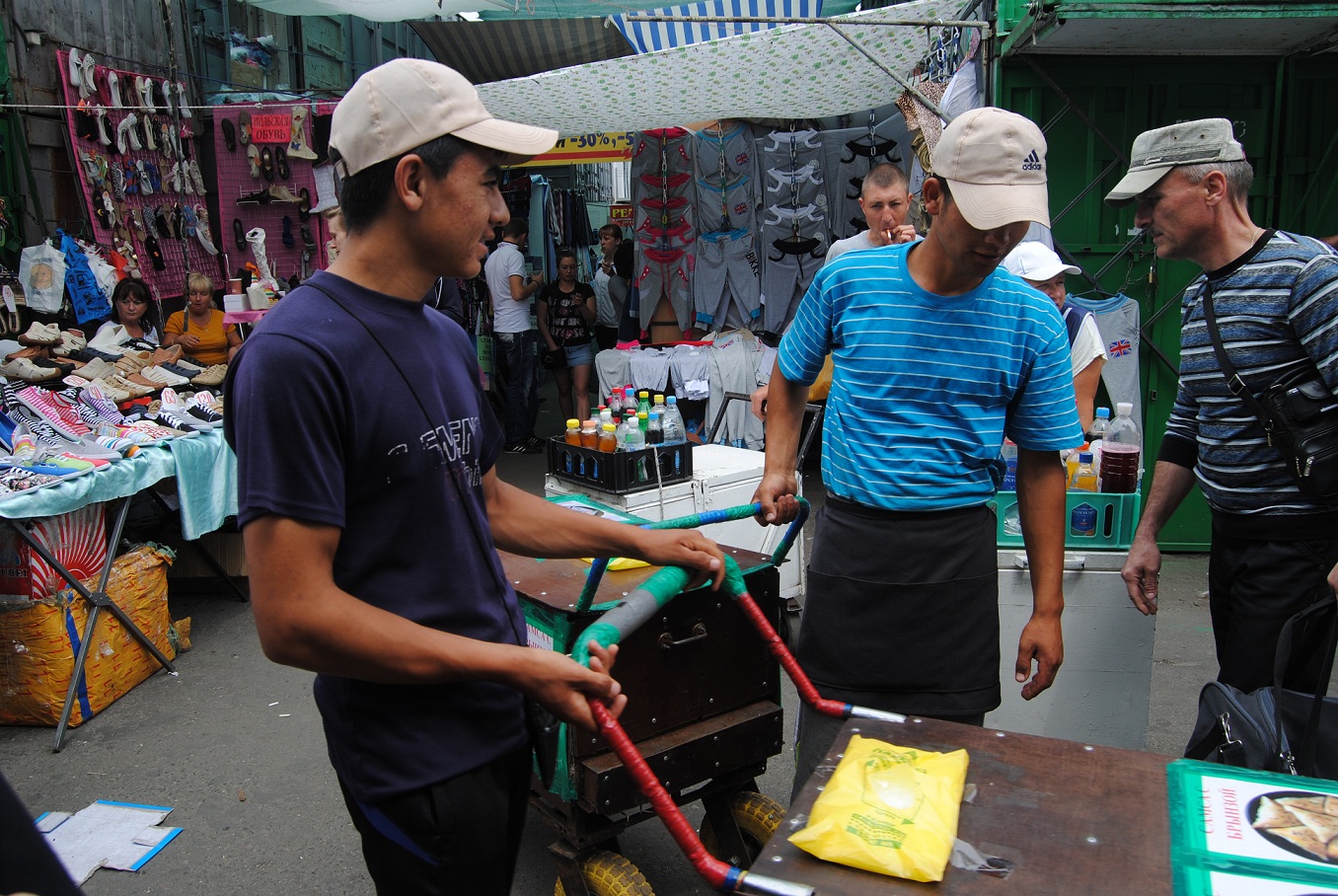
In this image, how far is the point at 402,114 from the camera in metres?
1.49

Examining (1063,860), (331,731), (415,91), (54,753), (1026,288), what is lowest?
(54,753)

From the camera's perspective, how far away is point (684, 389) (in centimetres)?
870

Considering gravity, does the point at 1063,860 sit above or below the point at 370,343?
below

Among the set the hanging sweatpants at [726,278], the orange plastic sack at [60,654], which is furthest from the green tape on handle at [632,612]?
the hanging sweatpants at [726,278]

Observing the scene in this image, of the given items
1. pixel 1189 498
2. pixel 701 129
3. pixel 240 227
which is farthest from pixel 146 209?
pixel 1189 498

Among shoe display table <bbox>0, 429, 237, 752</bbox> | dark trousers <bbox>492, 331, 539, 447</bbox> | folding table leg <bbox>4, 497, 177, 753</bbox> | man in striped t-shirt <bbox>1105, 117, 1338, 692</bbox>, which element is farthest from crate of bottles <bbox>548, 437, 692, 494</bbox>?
dark trousers <bbox>492, 331, 539, 447</bbox>

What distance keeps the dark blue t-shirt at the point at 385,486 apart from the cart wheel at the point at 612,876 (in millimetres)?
1195

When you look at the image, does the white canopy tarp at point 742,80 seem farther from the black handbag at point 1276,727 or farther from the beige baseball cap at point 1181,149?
the black handbag at point 1276,727

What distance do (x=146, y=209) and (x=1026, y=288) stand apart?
869 cm

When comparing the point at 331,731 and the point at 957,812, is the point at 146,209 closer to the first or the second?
the point at 331,731

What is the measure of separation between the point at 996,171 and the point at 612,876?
2.06m

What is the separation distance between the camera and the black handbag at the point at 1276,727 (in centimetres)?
207

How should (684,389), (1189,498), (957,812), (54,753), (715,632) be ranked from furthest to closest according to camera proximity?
(684,389)
(1189,498)
(54,753)
(715,632)
(957,812)

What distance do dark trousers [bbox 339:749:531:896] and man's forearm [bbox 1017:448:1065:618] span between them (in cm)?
141
